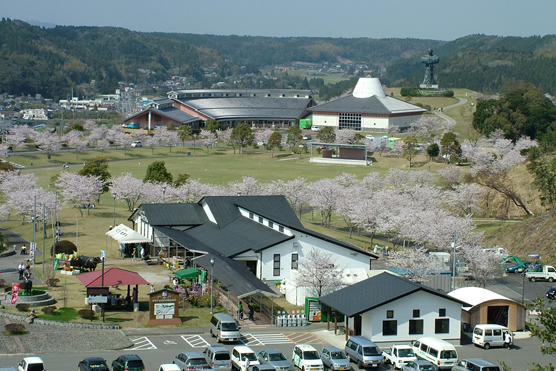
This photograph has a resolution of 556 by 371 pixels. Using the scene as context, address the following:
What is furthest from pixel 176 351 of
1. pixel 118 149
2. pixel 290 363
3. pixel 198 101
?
pixel 198 101

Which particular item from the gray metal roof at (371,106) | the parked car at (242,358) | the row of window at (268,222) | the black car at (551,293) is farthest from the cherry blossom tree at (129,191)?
the gray metal roof at (371,106)

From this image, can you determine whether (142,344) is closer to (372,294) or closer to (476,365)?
(372,294)

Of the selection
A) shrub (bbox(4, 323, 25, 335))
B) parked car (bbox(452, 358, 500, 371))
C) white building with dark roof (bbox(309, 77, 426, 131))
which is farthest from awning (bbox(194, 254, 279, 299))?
white building with dark roof (bbox(309, 77, 426, 131))

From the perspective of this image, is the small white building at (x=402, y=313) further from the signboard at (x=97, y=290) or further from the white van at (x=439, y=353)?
the signboard at (x=97, y=290)

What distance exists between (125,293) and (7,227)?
22468mm

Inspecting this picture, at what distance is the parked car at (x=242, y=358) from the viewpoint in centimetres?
1983

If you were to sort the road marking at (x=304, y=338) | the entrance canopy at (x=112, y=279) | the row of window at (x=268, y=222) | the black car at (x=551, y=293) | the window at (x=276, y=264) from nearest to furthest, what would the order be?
1. the road marking at (x=304, y=338)
2. the entrance canopy at (x=112, y=279)
3. the black car at (x=551, y=293)
4. the window at (x=276, y=264)
5. the row of window at (x=268, y=222)

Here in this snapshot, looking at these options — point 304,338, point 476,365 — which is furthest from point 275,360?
point 476,365

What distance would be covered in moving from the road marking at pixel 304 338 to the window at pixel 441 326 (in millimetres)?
4187

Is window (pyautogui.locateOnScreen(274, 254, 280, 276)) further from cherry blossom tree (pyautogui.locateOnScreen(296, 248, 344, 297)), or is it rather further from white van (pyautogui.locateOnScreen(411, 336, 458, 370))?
white van (pyautogui.locateOnScreen(411, 336, 458, 370))

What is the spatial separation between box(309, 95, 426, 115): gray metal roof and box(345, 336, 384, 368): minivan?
93.5 meters

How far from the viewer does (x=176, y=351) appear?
22484 millimetres

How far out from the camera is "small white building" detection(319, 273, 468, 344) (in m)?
24.6

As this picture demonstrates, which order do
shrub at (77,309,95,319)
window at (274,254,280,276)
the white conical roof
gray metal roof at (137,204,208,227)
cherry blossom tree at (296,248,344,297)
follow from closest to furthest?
shrub at (77,309,95,319), cherry blossom tree at (296,248,344,297), window at (274,254,280,276), gray metal roof at (137,204,208,227), the white conical roof
